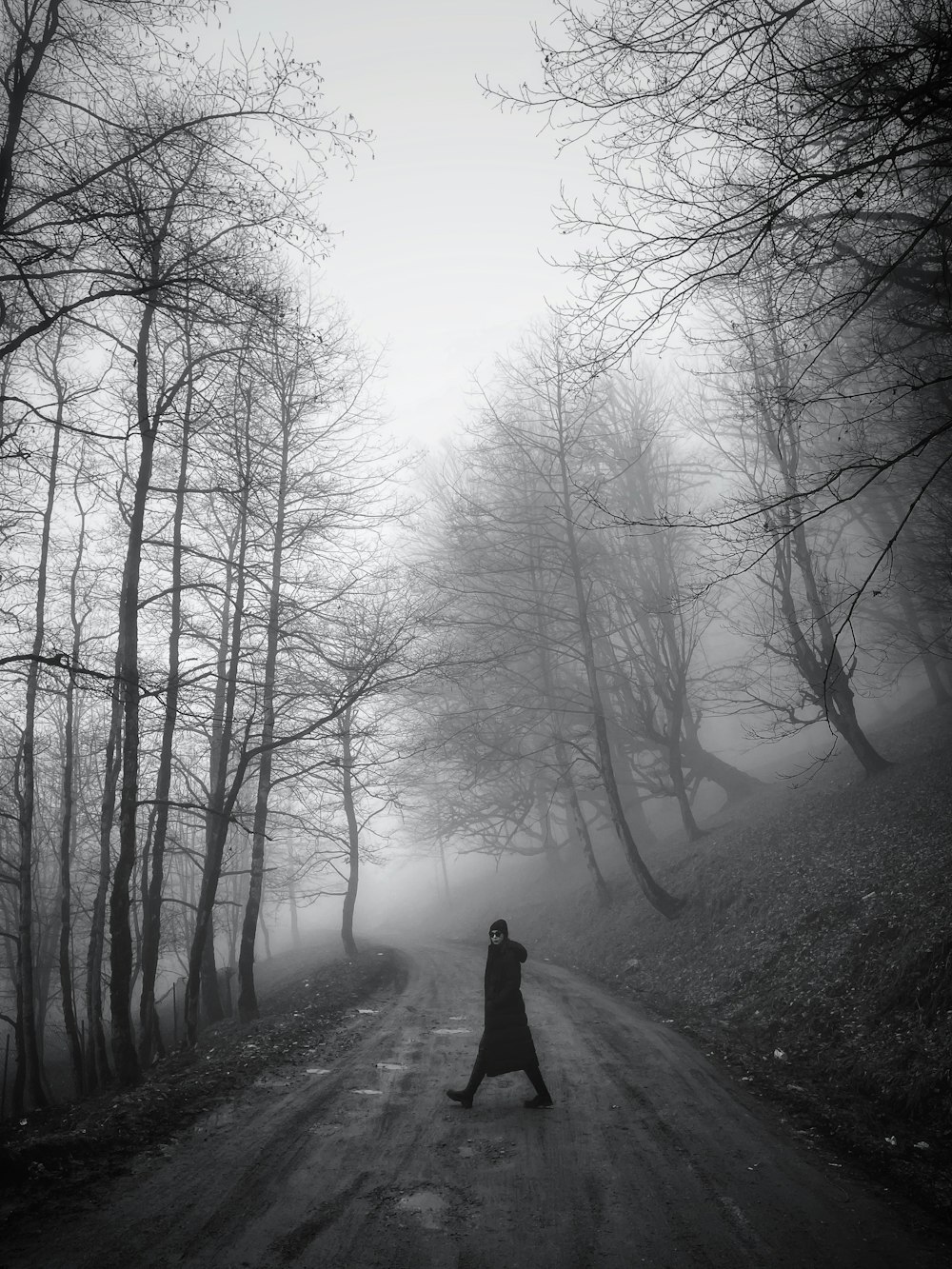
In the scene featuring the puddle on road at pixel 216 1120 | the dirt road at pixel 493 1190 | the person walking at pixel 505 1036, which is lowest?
the dirt road at pixel 493 1190

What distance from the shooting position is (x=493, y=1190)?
15.1ft

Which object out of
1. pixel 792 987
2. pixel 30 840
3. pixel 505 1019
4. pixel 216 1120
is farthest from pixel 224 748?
pixel 792 987

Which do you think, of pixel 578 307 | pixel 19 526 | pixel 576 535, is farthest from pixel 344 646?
pixel 576 535

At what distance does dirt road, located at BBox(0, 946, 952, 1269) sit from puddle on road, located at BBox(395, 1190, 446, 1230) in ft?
0.04

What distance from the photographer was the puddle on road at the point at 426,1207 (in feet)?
13.9

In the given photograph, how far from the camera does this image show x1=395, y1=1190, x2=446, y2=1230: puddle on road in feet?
13.9

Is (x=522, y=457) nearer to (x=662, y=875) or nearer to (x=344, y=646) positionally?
(x=344, y=646)

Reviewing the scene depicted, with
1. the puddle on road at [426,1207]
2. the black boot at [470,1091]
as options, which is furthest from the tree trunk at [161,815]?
the puddle on road at [426,1207]

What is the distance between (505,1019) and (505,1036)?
0.46 feet

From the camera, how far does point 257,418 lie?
11922mm

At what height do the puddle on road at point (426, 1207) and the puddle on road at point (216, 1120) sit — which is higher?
the puddle on road at point (216, 1120)

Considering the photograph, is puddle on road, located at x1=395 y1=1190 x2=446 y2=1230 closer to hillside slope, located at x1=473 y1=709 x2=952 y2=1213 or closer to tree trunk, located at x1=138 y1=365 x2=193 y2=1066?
hillside slope, located at x1=473 y1=709 x2=952 y2=1213

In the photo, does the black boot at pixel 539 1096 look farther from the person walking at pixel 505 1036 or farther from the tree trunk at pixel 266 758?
the tree trunk at pixel 266 758

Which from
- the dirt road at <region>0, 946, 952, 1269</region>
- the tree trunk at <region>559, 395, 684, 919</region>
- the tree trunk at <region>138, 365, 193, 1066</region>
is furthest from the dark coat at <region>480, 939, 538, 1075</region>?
the tree trunk at <region>559, 395, 684, 919</region>
